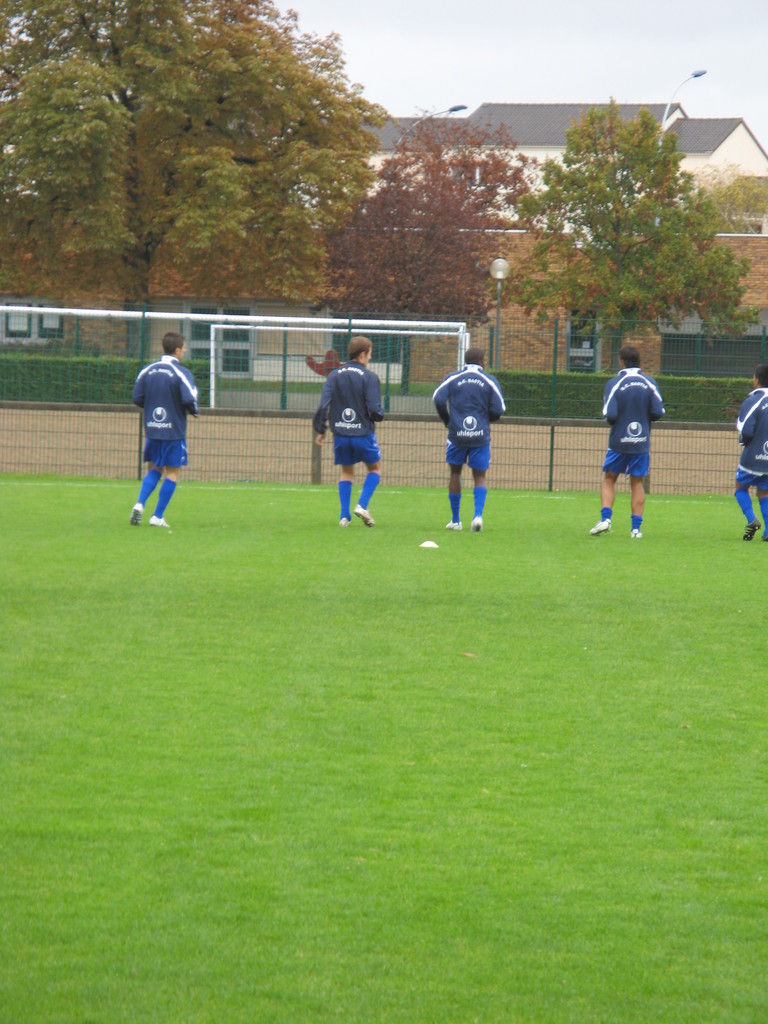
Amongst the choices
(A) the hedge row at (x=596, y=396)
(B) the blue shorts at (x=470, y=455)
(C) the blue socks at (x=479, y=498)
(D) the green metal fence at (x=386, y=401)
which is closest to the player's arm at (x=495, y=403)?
(B) the blue shorts at (x=470, y=455)

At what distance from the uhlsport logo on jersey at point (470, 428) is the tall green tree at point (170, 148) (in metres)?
23.3

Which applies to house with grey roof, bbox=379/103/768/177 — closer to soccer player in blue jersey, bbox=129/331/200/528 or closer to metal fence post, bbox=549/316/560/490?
metal fence post, bbox=549/316/560/490

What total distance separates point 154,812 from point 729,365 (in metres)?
18.0

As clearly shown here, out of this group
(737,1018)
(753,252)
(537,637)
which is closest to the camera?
(737,1018)

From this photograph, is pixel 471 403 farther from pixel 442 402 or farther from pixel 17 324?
pixel 17 324

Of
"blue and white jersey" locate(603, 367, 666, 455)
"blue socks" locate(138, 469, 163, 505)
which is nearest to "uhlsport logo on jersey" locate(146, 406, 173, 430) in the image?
"blue socks" locate(138, 469, 163, 505)

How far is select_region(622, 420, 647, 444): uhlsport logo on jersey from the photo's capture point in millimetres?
13914

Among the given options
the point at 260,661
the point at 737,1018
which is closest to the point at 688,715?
the point at 260,661

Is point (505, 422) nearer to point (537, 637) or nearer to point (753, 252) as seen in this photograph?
point (537, 637)

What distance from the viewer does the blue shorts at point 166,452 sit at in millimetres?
13812

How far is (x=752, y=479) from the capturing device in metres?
13.9

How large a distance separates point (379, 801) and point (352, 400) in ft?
30.6

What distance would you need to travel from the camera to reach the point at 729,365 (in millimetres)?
21406

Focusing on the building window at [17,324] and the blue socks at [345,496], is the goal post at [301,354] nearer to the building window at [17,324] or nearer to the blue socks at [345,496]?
the building window at [17,324]
